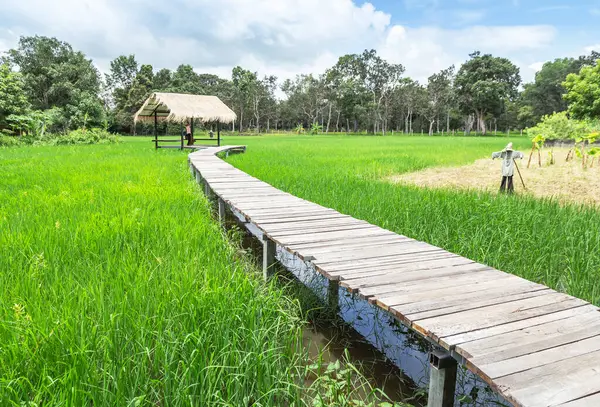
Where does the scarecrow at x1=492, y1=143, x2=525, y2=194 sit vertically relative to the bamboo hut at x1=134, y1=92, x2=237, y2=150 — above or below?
below

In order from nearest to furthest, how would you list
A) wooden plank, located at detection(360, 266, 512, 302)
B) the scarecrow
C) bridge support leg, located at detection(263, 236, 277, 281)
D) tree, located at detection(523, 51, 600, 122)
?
wooden plank, located at detection(360, 266, 512, 302), bridge support leg, located at detection(263, 236, 277, 281), the scarecrow, tree, located at detection(523, 51, 600, 122)

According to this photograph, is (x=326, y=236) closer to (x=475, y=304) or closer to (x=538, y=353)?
(x=475, y=304)

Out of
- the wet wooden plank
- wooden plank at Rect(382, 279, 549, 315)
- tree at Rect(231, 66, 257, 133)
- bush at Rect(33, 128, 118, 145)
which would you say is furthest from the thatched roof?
tree at Rect(231, 66, 257, 133)

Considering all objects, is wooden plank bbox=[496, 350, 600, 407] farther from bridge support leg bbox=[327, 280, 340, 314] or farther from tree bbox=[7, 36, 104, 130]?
tree bbox=[7, 36, 104, 130]

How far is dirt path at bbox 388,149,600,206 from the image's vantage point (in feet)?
24.8

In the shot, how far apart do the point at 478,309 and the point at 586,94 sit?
17.6m

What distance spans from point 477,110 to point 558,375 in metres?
51.0

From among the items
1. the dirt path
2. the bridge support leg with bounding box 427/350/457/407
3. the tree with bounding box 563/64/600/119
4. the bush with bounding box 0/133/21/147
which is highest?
the tree with bounding box 563/64/600/119

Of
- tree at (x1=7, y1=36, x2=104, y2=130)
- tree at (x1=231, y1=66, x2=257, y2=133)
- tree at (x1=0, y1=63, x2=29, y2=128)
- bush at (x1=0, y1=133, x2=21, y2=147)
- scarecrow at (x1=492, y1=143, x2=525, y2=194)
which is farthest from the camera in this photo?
tree at (x1=231, y1=66, x2=257, y2=133)

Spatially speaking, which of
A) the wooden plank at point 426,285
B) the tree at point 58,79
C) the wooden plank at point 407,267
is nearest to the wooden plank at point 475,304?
the wooden plank at point 426,285

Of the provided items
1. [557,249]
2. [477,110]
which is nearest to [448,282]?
[557,249]

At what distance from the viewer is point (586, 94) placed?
51.0 feet

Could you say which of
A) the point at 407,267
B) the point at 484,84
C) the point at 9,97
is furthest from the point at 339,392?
the point at 484,84

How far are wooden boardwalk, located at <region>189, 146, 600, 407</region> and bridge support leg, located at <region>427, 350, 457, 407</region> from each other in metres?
0.10
